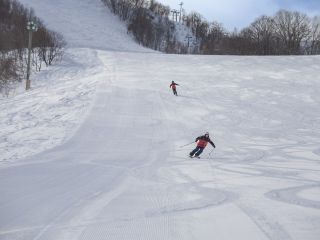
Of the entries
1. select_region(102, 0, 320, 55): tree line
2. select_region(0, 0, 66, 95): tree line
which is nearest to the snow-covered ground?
select_region(0, 0, 66, 95): tree line

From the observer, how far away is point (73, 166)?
13.2m

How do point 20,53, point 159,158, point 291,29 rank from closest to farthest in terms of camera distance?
point 159,158, point 20,53, point 291,29

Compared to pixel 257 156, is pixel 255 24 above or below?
above

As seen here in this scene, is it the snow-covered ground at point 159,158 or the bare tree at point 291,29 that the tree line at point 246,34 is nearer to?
A: the bare tree at point 291,29

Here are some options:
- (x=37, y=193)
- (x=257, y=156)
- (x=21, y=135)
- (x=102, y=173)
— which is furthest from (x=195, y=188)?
(x=21, y=135)

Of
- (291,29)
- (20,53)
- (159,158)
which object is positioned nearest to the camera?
(159,158)

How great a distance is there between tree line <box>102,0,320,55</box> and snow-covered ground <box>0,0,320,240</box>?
45492 mm

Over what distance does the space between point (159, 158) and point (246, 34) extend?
7911 centimetres

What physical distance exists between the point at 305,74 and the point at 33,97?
906 inches

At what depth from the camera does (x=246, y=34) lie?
90562 millimetres

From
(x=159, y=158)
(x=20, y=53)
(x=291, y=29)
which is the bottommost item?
(x=159, y=158)

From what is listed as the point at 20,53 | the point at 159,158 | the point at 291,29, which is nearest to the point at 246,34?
the point at 291,29

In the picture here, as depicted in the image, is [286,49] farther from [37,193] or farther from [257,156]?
[37,193]

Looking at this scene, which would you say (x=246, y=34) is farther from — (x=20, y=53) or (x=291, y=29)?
(x=20, y=53)
